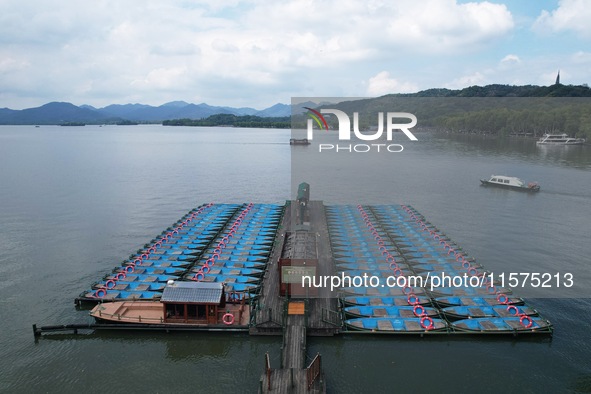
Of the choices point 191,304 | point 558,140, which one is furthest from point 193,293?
point 558,140

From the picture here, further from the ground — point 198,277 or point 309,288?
point 309,288

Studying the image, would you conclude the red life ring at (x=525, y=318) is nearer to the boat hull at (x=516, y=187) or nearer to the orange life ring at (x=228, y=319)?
the orange life ring at (x=228, y=319)

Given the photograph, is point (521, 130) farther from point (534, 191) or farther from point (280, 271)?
point (280, 271)

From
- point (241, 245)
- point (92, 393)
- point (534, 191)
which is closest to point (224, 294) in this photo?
point (92, 393)

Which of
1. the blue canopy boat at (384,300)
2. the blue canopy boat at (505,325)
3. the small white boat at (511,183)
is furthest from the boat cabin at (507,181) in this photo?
the blue canopy boat at (384,300)

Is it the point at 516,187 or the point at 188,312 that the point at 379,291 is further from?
the point at 516,187

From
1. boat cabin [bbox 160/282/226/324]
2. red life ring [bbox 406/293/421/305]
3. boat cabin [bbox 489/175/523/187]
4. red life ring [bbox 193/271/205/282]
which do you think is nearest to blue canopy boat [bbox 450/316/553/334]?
red life ring [bbox 406/293/421/305]
